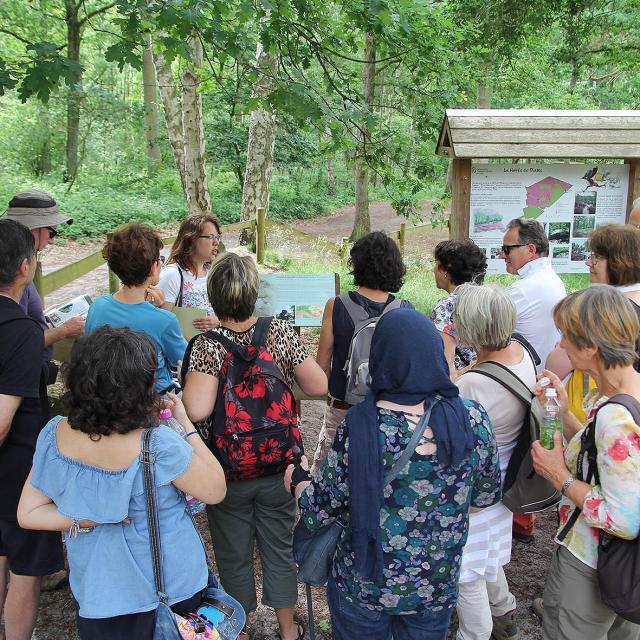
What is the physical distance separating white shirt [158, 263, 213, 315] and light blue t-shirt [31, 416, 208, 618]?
2063 mm

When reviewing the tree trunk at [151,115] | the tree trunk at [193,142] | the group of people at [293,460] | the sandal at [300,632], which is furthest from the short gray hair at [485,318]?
the tree trunk at [151,115]

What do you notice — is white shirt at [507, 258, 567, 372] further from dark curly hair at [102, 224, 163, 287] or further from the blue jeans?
dark curly hair at [102, 224, 163, 287]

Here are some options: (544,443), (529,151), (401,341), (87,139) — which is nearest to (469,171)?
(529,151)

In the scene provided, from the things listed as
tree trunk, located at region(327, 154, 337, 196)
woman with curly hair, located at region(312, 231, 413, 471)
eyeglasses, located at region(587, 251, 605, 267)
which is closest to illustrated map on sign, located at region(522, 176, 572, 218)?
eyeglasses, located at region(587, 251, 605, 267)

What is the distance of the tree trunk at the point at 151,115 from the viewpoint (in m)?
22.8

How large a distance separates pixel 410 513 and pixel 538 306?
6.59 feet

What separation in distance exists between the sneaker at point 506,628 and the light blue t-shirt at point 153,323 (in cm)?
197

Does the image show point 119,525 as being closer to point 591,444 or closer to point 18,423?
point 18,423

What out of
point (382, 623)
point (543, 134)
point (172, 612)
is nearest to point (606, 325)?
point (382, 623)

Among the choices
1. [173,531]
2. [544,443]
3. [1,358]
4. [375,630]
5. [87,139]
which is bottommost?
[375,630]

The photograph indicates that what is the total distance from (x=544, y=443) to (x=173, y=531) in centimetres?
138

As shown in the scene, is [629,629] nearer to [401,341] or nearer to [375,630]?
[375,630]

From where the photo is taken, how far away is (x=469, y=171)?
4707 millimetres

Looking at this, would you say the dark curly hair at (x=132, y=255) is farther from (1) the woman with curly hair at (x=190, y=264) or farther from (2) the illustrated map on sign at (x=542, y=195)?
(2) the illustrated map on sign at (x=542, y=195)
